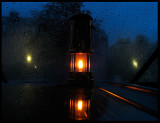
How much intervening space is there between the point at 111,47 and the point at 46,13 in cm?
965

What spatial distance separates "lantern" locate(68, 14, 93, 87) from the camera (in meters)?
4.55

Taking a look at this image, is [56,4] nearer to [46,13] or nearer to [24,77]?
[46,13]

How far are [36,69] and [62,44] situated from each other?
3088 millimetres

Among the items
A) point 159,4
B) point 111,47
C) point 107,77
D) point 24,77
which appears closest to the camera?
point 159,4

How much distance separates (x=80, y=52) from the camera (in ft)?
15.0

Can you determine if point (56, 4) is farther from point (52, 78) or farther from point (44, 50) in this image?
point (52, 78)

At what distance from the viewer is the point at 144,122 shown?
145 cm

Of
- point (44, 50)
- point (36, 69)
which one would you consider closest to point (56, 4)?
point (44, 50)

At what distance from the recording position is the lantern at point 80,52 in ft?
14.9

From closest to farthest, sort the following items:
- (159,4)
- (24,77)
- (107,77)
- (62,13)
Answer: (159,4)
(62,13)
(24,77)
(107,77)

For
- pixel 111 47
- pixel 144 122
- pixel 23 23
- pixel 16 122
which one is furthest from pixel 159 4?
pixel 111 47

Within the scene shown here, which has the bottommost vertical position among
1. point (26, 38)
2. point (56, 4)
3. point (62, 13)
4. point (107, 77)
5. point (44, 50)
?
point (107, 77)

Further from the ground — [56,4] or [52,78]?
[56,4]

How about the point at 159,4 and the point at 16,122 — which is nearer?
the point at 16,122
